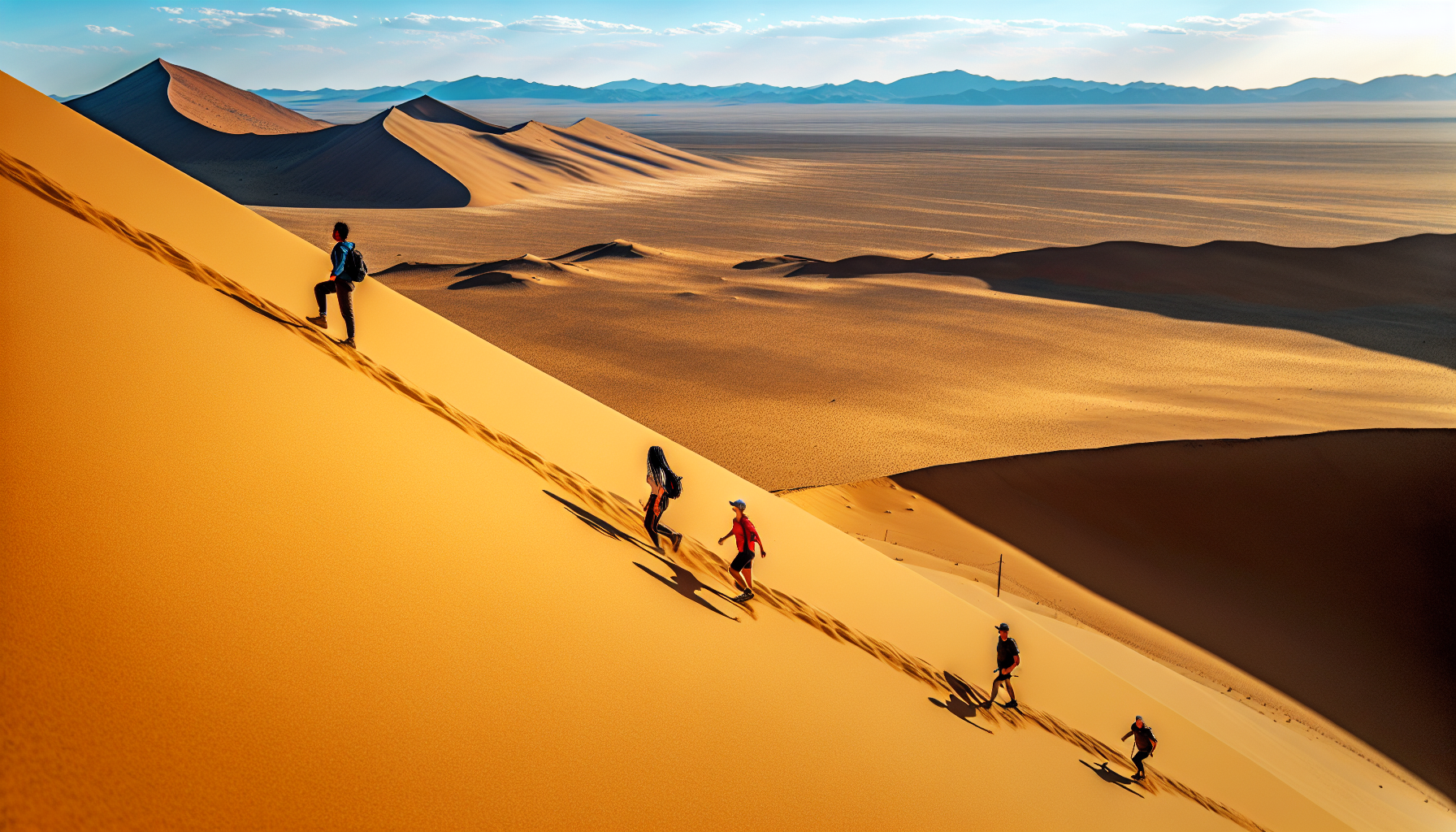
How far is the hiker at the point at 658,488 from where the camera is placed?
15.2ft

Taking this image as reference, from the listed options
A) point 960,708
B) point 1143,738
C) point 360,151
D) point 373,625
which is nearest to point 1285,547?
point 1143,738

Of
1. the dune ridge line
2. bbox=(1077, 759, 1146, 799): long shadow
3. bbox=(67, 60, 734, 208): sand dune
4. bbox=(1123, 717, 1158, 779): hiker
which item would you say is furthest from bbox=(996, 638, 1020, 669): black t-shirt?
bbox=(67, 60, 734, 208): sand dune

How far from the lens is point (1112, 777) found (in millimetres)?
5051

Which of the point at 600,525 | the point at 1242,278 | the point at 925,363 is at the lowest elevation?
the point at 925,363

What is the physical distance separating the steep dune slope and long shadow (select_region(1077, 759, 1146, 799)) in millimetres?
117

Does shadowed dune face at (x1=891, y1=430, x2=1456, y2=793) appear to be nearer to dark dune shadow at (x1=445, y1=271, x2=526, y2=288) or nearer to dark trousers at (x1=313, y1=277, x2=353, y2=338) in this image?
dark trousers at (x1=313, y1=277, x2=353, y2=338)

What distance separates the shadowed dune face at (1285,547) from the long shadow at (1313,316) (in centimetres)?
1589

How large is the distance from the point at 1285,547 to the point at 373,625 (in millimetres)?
12563

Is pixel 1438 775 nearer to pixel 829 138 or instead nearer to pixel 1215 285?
pixel 1215 285

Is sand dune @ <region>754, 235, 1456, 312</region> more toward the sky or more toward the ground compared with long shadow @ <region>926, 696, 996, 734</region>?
more toward the sky

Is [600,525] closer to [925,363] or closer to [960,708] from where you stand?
[960,708]

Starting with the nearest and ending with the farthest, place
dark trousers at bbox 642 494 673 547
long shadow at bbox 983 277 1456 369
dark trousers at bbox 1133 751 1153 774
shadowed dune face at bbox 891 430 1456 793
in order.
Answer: dark trousers at bbox 642 494 673 547
dark trousers at bbox 1133 751 1153 774
shadowed dune face at bbox 891 430 1456 793
long shadow at bbox 983 277 1456 369

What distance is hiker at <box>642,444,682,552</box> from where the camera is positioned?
462 cm

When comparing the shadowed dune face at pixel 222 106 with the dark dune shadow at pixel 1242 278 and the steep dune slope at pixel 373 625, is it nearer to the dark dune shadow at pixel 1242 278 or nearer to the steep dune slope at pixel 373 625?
the dark dune shadow at pixel 1242 278
